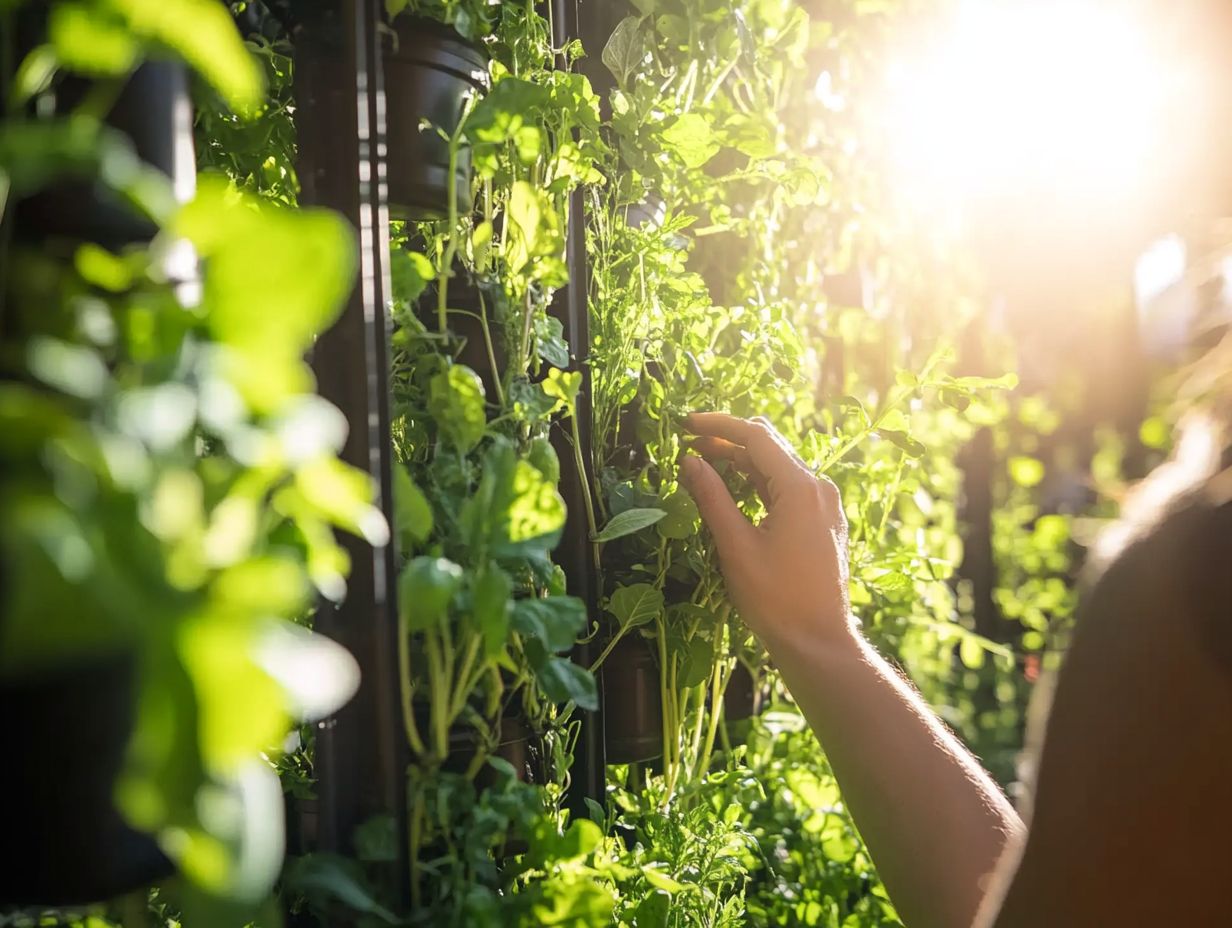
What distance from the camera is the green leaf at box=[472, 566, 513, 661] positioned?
54 centimetres

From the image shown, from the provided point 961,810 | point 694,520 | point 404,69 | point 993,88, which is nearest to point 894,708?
point 961,810

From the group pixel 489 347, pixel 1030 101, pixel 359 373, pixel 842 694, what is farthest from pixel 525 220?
pixel 1030 101

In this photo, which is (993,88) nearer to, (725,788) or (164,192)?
(725,788)

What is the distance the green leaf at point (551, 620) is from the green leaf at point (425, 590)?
0.18 ft

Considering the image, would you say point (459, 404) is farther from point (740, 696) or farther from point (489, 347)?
point (740, 696)

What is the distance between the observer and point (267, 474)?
0.35 metres

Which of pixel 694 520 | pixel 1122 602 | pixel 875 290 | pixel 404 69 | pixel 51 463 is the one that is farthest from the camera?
pixel 875 290

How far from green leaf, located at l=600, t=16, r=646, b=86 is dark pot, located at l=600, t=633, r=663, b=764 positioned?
1.83 ft

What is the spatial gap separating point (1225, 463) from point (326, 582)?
20.4 inches

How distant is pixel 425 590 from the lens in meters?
0.53

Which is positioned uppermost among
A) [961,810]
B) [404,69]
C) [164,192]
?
[404,69]

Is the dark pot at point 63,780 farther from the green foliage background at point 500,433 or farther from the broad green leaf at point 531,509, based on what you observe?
the broad green leaf at point 531,509

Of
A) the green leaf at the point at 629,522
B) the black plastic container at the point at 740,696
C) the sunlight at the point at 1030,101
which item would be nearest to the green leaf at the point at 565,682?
the green leaf at the point at 629,522

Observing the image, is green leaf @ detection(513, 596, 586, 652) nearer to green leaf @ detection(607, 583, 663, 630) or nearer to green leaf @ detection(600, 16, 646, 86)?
green leaf @ detection(607, 583, 663, 630)
